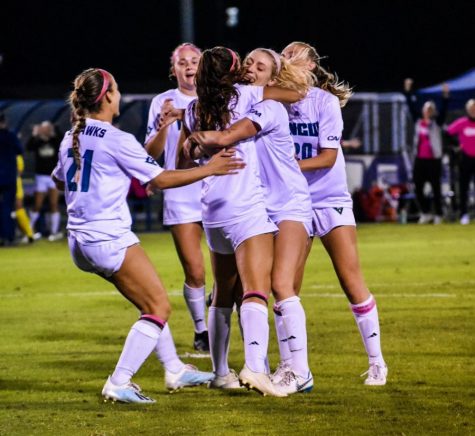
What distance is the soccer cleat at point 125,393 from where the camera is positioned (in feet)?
28.3

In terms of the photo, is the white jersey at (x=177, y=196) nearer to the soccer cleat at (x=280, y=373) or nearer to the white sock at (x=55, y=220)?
the soccer cleat at (x=280, y=373)

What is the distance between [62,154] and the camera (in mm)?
8688

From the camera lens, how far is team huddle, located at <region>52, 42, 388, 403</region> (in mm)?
8469

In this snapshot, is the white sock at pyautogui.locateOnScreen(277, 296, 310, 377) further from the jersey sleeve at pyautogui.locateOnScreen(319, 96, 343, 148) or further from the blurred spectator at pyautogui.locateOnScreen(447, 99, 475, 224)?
the blurred spectator at pyautogui.locateOnScreen(447, 99, 475, 224)

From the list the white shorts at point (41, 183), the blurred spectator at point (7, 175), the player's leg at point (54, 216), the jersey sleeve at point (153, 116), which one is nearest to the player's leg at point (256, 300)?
the jersey sleeve at point (153, 116)

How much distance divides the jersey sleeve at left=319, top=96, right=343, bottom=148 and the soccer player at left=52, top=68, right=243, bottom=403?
1058 mm

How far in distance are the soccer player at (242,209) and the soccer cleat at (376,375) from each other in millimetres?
896

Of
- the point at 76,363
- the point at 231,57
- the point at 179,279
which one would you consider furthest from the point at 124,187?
the point at 179,279

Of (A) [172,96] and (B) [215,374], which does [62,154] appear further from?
(A) [172,96]

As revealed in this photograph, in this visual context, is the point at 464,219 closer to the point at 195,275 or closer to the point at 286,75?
the point at 195,275

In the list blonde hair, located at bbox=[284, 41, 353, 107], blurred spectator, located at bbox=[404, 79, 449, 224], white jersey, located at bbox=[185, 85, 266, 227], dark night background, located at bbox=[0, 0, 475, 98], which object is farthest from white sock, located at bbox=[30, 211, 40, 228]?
dark night background, located at bbox=[0, 0, 475, 98]

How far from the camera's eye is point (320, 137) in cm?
927

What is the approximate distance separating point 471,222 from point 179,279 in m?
11.1

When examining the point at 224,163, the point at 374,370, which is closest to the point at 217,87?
the point at 224,163
